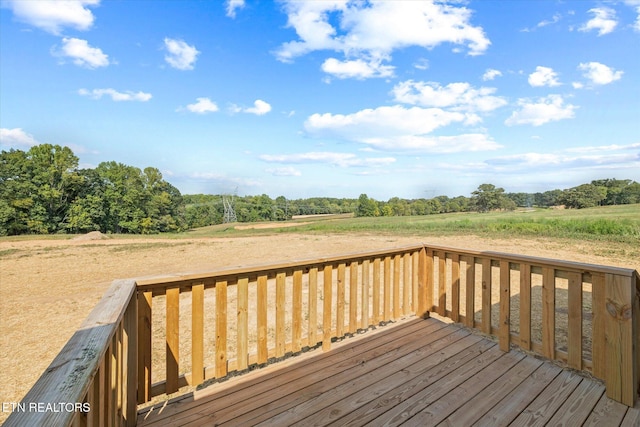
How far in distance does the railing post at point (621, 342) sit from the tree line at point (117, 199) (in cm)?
1738

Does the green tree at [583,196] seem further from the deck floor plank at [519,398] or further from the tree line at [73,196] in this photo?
the tree line at [73,196]

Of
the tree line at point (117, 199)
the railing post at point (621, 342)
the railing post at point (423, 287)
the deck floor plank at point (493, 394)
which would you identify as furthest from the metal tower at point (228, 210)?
the railing post at point (621, 342)

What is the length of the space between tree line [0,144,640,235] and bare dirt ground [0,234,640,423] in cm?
775

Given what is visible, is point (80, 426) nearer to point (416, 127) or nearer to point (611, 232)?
point (416, 127)

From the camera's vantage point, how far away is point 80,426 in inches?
28.3

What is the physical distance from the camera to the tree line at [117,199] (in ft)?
58.3

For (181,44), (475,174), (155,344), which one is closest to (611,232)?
(475,174)

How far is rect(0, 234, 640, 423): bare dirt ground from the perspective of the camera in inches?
148

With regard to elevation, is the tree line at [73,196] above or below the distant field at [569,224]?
above

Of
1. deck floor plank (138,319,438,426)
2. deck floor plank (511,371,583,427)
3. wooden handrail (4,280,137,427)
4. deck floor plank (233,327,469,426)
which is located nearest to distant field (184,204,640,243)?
deck floor plank (511,371,583,427)

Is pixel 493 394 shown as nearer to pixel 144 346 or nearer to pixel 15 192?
pixel 144 346

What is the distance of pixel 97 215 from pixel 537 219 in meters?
37.1

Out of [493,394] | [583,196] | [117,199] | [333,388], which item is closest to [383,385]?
[333,388]

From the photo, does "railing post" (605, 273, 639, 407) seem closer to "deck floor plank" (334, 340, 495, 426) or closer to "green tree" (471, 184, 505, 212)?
"deck floor plank" (334, 340, 495, 426)
